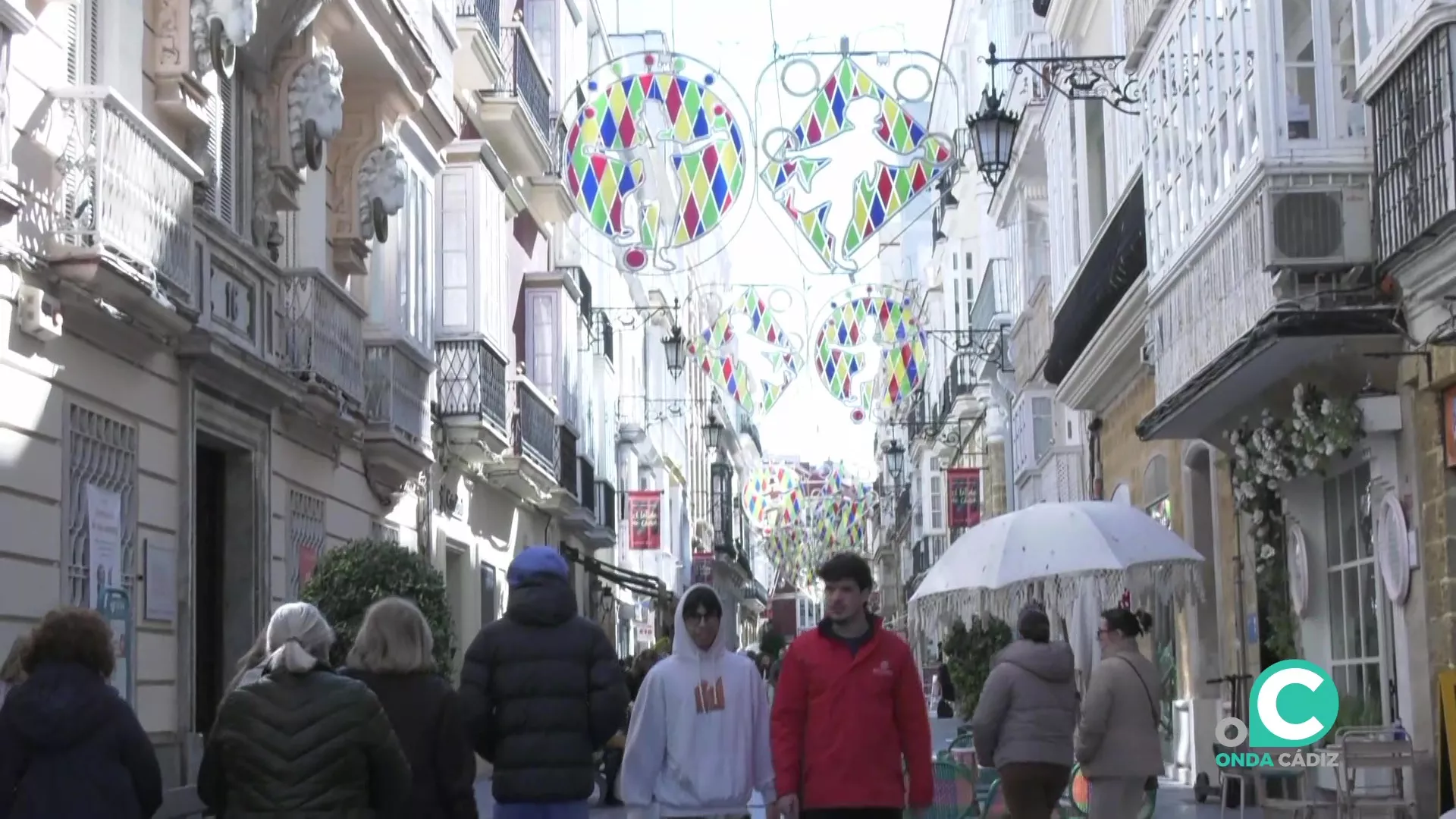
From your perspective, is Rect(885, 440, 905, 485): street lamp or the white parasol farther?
Rect(885, 440, 905, 485): street lamp

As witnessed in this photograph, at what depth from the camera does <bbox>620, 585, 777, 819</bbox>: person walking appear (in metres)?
8.40

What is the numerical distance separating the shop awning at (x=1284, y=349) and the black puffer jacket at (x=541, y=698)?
21.6 ft

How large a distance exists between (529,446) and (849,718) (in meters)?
19.1

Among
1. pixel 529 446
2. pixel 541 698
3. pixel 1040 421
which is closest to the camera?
pixel 541 698

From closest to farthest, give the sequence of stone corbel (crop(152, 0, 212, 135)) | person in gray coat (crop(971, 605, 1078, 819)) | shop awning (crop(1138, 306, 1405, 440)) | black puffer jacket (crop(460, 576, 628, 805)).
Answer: black puffer jacket (crop(460, 576, 628, 805))
person in gray coat (crop(971, 605, 1078, 819))
stone corbel (crop(152, 0, 212, 135))
shop awning (crop(1138, 306, 1405, 440))

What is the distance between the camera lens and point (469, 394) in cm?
2320

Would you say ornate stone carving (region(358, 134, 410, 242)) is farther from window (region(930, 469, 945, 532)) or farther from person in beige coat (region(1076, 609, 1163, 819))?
window (region(930, 469, 945, 532))

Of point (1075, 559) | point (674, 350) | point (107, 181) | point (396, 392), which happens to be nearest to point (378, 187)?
point (396, 392)

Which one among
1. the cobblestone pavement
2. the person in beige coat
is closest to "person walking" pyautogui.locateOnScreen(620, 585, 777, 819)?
the person in beige coat

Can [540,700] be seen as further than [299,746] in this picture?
Yes

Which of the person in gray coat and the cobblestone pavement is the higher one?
the person in gray coat

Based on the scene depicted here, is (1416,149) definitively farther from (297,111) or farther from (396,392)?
(396,392)

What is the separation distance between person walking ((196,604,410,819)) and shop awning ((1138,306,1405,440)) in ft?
26.4

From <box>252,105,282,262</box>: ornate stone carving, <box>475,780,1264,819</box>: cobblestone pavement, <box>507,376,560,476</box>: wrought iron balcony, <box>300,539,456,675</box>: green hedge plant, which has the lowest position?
<box>475,780,1264,819</box>: cobblestone pavement
